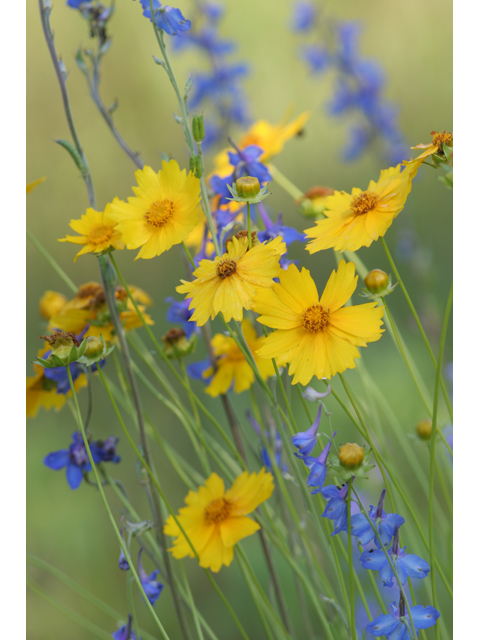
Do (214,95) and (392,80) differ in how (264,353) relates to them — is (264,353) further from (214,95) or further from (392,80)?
(392,80)

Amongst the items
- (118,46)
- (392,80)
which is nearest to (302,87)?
(392,80)

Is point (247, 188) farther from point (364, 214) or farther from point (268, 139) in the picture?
point (268, 139)

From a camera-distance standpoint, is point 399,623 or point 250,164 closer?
point 399,623

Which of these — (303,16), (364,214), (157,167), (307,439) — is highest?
(303,16)

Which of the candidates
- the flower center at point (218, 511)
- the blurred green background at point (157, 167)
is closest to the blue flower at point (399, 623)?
the flower center at point (218, 511)

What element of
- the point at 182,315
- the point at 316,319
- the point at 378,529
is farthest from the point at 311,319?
the point at 182,315

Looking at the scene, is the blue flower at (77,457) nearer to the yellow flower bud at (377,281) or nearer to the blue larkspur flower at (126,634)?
the blue larkspur flower at (126,634)

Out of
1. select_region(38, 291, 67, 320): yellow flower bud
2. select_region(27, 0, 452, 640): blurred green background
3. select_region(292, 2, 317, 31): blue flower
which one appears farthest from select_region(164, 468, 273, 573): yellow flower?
select_region(292, 2, 317, 31): blue flower

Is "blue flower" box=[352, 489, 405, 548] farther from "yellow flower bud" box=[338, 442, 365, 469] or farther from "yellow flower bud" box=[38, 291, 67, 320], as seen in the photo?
"yellow flower bud" box=[38, 291, 67, 320]
